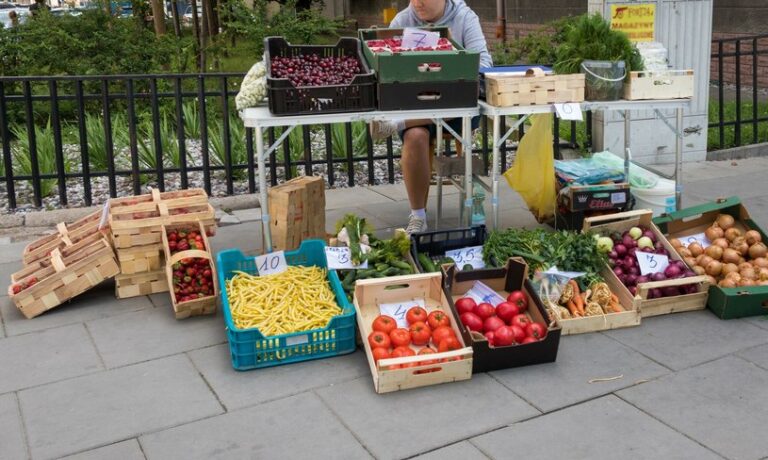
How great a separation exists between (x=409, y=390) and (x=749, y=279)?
7.15 ft

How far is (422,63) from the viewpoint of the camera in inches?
190

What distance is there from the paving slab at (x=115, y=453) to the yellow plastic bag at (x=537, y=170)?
344 centimetres

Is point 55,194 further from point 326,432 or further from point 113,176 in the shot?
point 326,432

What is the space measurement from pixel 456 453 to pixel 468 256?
1.81 metres

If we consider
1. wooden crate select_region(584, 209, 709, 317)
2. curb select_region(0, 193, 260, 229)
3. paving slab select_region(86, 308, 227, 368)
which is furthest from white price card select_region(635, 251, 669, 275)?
curb select_region(0, 193, 260, 229)

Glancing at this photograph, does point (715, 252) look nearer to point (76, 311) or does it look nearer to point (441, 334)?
point (441, 334)

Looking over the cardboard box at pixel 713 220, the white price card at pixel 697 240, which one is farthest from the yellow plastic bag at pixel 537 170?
the white price card at pixel 697 240

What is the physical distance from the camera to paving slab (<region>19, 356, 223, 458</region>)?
3.43m

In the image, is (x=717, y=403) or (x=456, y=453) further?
(x=717, y=403)

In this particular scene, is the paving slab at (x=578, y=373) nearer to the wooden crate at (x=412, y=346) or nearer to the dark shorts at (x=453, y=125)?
the wooden crate at (x=412, y=346)

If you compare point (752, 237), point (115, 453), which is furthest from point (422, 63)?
point (115, 453)

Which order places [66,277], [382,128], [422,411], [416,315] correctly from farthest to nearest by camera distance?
[382,128], [66,277], [416,315], [422,411]

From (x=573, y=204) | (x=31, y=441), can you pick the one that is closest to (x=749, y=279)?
(x=573, y=204)

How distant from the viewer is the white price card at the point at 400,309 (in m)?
4.23
